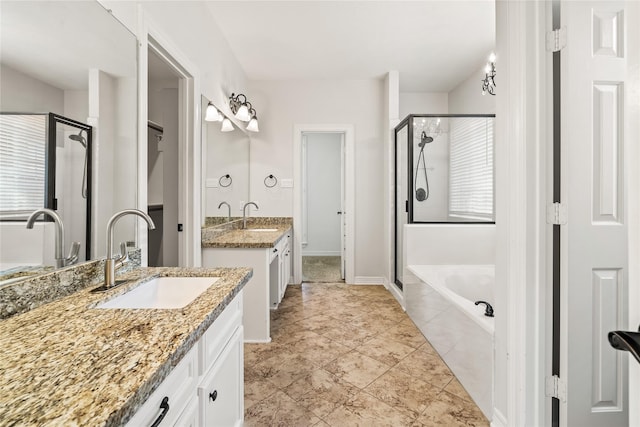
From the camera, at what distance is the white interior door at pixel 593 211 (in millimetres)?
1243

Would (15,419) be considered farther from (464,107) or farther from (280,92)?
(464,107)

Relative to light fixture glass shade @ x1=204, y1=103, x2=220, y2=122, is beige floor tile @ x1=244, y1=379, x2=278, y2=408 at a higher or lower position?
lower

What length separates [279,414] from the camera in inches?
62.0

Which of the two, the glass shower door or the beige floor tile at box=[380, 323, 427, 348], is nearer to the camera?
the beige floor tile at box=[380, 323, 427, 348]

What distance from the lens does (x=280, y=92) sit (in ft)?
13.1

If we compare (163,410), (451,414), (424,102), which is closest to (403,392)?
(451,414)

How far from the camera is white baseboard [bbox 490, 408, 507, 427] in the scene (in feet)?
4.58

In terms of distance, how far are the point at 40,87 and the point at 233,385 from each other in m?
1.25

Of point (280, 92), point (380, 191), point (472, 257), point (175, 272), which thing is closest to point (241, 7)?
point (280, 92)

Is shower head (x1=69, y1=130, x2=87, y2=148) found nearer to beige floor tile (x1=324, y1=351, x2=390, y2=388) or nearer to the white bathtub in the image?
beige floor tile (x1=324, y1=351, x2=390, y2=388)

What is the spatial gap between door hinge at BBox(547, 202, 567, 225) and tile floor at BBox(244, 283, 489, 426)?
1078 mm

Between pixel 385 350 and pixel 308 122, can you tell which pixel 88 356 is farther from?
pixel 308 122

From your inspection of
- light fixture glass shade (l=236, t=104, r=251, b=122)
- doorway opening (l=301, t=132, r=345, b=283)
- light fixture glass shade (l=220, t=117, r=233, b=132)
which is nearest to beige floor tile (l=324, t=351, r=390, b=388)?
light fixture glass shade (l=220, t=117, r=233, b=132)

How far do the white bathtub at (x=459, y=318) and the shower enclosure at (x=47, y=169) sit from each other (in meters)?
1.94
